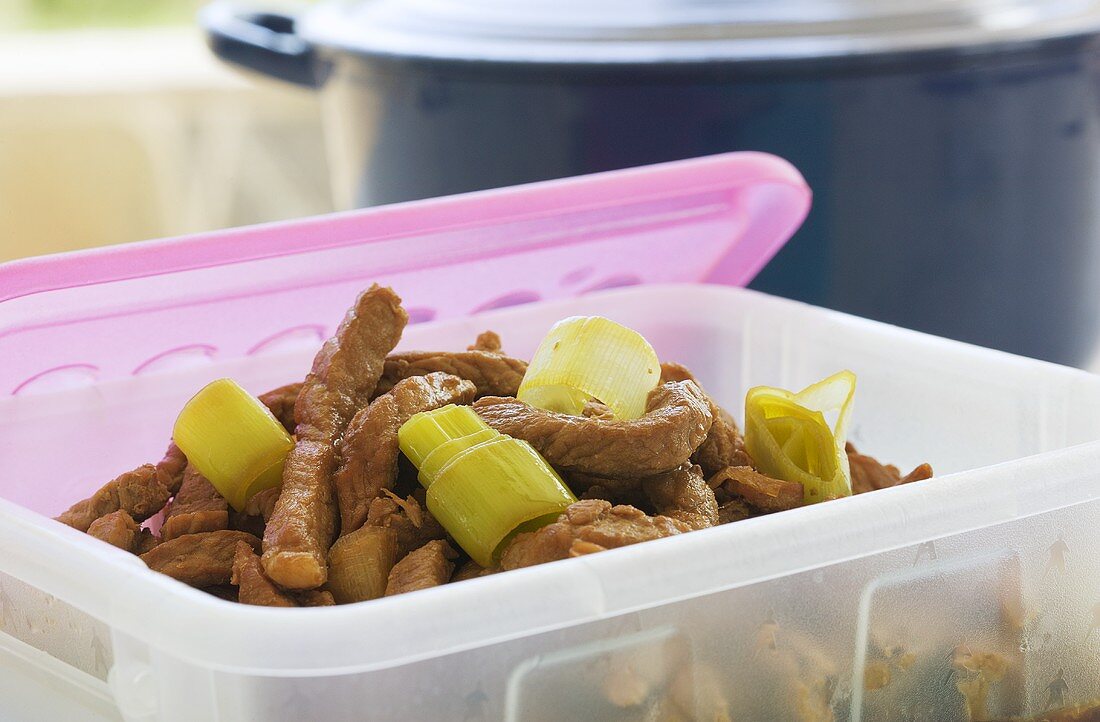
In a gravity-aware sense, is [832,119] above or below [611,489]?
above

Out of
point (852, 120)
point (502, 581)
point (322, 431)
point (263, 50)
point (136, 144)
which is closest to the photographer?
point (502, 581)

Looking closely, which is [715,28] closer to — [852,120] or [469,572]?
[852,120]

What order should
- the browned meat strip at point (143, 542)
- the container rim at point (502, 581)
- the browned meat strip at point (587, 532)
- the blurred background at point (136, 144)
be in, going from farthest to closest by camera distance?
the blurred background at point (136, 144)
the browned meat strip at point (143, 542)
the browned meat strip at point (587, 532)
the container rim at point (502, 581)

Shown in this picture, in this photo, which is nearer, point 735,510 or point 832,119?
point 735,510

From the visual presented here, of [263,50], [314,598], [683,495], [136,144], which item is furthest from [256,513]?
[136,144]

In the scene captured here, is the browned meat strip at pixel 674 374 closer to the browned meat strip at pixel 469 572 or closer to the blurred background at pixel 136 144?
the browned meat strip at pixel 469 572

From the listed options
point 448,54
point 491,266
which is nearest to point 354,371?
point 491,266

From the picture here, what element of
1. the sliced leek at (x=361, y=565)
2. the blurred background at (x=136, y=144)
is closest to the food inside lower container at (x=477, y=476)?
the sliced leek at (x=361, y=565)
